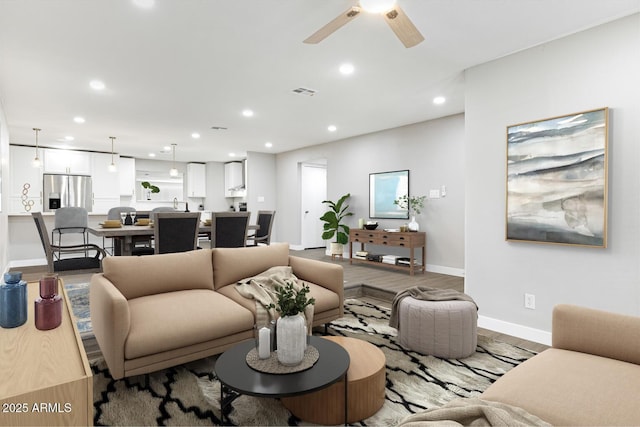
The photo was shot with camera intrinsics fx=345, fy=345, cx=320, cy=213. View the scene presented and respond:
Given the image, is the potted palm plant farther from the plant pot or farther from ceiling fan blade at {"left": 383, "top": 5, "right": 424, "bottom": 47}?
ceiling fan blade at {"left": 383, "top": 5, "right": 424, "bottom": 47}

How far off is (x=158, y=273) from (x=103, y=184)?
700cm

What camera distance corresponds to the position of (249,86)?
411cm

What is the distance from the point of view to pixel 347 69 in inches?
141

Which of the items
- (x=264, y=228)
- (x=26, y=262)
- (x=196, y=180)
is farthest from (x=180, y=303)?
(x=196, y=180)

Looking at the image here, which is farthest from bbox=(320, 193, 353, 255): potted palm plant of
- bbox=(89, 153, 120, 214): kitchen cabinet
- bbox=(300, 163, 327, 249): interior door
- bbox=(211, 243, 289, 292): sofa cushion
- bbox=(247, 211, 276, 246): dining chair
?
bbox=(89, 153, 120, 214): kitchen cabinet

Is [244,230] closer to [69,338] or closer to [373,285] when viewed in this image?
[373,285]

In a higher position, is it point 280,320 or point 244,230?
point 244,230

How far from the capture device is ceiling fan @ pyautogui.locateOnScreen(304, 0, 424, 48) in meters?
→ 2.00

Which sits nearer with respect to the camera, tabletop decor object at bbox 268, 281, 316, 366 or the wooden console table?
tabletop decor object at bbox 268, 281, 316, 366

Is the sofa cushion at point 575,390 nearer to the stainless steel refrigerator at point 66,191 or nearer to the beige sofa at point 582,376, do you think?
the beige sofa at point 582,376

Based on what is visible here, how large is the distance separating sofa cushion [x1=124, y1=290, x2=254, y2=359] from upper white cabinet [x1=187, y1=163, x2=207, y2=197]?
26.3ft

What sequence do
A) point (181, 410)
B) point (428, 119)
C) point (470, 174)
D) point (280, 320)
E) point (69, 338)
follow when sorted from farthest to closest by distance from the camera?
point (428, 119)
point (470, 174)
point (181, 410)
point (280, 320)
point (69, 338)

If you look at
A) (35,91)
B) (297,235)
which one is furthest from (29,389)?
(297,235)

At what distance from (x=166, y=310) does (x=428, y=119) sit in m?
4.86
